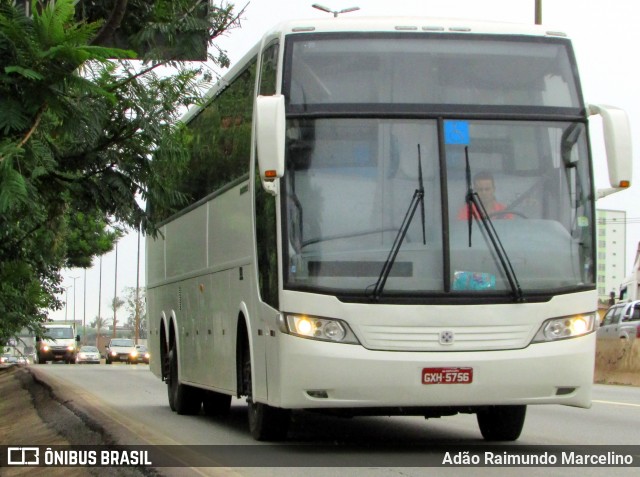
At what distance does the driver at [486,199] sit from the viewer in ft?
33.2

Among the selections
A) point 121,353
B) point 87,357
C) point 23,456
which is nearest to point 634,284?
point 23,456

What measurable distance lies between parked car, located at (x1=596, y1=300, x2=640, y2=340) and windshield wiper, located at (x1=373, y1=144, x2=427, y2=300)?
21.9 m

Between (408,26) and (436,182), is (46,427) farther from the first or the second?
(408,26)

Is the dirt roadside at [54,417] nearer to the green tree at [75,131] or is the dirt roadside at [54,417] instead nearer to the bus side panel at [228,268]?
the bus side panel at [228,268]

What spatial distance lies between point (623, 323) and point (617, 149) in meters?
23.7

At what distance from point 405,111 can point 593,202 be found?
5.56 feet

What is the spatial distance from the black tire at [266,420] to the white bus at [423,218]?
0.45 m

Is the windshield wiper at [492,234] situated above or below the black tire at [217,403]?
above

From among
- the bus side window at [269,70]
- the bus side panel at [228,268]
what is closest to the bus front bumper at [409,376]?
the bus side panel at [228,268]

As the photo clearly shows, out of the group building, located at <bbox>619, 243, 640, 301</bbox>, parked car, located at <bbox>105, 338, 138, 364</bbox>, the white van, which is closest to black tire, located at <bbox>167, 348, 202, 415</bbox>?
building, located at <bbox>619, 243, 640, 301</bbox>

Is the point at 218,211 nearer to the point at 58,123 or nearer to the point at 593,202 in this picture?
the point at 593,202

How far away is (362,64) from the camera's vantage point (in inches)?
414

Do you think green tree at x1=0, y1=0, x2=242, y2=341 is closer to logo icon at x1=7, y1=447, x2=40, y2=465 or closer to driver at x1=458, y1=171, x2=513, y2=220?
logo icon at x1=7, y1=447, x2=40, y2=465

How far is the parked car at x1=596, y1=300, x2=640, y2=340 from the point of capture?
3241cm
